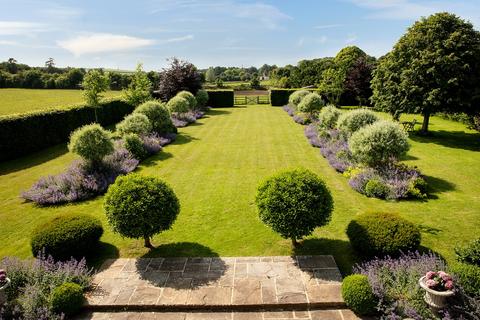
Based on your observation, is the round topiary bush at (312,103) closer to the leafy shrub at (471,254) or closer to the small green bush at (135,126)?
the small green bush at (135,126)

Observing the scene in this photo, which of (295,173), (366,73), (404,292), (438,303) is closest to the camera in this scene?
(438,303)

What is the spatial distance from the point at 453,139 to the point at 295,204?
2066 cm

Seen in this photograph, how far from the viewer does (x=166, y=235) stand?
10578 mm

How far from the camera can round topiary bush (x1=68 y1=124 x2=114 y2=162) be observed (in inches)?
597

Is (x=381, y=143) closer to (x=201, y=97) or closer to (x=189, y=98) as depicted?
(x=189, y=98)

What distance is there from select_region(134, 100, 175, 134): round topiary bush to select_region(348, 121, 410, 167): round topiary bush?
50.7 feet

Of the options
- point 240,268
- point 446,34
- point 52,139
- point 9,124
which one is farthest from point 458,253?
point 52,139

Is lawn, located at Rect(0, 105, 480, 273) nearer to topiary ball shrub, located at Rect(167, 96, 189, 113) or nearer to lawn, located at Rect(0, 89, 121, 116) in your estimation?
topiary ball shrub, located at Rect(167, 96, 189, 113)

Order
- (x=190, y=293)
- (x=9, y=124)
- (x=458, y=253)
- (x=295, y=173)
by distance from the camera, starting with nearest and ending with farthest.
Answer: (x=190, y=293) → (x=458, y=253) → (x=295, y=173) → (x=9, y=124)

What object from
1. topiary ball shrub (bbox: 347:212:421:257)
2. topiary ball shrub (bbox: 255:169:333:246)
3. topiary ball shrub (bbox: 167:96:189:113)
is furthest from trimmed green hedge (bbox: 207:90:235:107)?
topiary ball shrub (bbox: 347:212:421:257)

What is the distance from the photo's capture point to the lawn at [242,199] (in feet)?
32.3

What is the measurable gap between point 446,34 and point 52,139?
2844 centimetres

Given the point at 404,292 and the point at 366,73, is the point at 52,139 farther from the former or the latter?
the point at 366,73

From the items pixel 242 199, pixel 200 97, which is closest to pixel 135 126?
pixel 242 199
